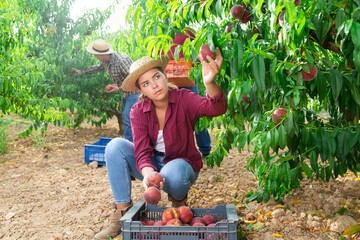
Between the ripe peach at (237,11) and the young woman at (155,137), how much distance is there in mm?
580

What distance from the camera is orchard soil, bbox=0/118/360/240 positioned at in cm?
210

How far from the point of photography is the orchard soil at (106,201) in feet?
6.89

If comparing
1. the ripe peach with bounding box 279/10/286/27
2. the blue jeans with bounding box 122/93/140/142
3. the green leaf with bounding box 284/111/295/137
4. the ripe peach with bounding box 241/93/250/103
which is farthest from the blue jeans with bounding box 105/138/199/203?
the blue jeans with bounding box 122/93/140/142

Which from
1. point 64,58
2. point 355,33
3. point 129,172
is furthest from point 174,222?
point 64,58

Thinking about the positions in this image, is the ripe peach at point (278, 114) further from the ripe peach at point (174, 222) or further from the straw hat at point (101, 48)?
the straw hat at point (101, 48)

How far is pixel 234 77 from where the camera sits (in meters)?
1.43

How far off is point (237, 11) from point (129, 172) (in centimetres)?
125

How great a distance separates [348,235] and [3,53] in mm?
3880

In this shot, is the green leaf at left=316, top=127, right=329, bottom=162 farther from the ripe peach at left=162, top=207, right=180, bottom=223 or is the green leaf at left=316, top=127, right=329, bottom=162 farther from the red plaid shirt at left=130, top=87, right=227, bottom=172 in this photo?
the ripe peach at left=162, top=207, right=180, bottom=223

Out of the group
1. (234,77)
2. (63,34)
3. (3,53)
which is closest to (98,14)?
(63,34)

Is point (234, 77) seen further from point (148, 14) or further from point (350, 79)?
point (148, 14)

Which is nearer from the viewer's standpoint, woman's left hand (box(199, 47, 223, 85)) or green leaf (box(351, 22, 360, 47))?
green leaf (box(351, 22, 360, 47))

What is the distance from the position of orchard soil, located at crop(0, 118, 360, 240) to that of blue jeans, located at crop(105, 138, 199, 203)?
1.05 feet

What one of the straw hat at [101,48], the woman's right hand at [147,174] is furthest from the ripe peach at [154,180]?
the straw hat at [101,48]
